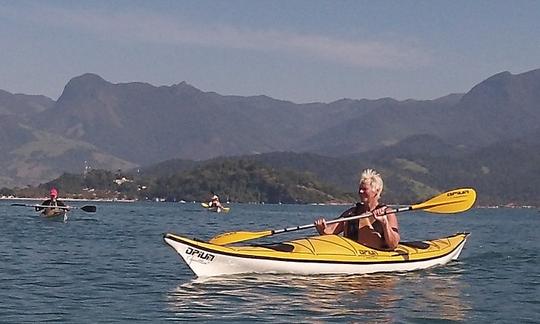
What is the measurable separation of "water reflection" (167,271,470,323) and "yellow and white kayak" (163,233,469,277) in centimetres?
24

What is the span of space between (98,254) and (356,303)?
13.1 metres

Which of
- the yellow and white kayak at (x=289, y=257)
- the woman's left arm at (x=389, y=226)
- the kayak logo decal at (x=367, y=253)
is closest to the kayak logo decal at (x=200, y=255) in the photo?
the yellow and white kayak at (x=289, y=257)

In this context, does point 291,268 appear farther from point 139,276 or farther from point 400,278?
point 139,276

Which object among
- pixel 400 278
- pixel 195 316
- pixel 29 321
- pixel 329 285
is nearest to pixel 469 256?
pixel 400 278

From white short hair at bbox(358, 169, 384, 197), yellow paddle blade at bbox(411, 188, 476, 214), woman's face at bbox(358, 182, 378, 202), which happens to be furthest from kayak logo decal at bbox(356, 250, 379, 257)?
yellow paddle blade at bbox(411, 188, 476, 214)

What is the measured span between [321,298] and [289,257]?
2.68 meters

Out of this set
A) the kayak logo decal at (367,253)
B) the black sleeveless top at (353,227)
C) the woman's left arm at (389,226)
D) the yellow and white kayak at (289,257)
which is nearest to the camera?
the woman's left arm at (389,226)

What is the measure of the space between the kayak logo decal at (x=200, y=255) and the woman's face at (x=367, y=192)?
360cm

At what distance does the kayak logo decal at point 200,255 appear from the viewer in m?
18.4

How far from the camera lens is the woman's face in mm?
18141

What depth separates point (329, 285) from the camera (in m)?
18.2

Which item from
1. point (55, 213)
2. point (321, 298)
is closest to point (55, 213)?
point (55, 213)

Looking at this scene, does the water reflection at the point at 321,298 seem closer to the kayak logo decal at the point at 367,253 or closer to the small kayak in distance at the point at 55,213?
the kayak logo decal at the point at 367,253

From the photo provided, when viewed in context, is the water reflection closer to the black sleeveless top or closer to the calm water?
the calm water
